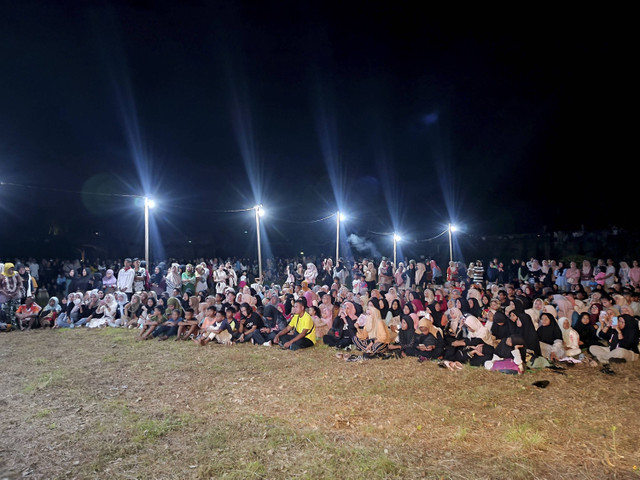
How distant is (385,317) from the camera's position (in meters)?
9.55

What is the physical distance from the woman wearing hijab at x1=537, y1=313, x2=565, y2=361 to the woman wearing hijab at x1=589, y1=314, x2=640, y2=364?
2.01ft

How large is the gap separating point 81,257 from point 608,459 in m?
26.9

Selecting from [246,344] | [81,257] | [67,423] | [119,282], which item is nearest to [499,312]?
[246,344]

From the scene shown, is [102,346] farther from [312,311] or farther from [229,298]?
[312,311]

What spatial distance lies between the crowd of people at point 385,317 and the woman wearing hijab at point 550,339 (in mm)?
18

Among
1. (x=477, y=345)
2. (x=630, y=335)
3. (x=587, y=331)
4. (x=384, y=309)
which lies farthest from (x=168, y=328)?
(x=630, y=335)

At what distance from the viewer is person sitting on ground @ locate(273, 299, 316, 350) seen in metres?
8.80

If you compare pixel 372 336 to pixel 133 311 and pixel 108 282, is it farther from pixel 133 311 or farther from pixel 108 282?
pixel 108 282

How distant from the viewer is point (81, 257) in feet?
79.7

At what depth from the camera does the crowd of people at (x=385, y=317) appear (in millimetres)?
7223

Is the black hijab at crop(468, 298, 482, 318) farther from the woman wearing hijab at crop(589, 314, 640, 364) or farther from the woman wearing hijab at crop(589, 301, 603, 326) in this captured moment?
the woman wearing hijab at crop(589, 314, 640, 364)

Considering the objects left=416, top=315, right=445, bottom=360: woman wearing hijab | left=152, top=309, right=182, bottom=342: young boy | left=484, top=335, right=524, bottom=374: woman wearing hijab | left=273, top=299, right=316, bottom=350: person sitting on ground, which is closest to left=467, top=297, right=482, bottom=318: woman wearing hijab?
left=416, top=315, right=445, bottom=360: woman wearing hijab

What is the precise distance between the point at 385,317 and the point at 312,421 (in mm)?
4903

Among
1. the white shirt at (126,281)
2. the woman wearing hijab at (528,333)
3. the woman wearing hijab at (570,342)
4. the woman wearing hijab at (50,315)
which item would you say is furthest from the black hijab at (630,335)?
the woman wearing hijab at (50,315)
